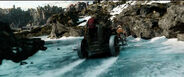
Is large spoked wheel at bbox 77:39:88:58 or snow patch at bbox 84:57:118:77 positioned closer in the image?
snow patch at bbox 84:57:118:77

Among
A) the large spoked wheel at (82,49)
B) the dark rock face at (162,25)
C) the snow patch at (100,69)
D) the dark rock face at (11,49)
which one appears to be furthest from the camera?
the dark rock face at (162,25)

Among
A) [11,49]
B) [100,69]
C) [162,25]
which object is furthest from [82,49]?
[162,25]

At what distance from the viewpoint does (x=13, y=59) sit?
43.0ft

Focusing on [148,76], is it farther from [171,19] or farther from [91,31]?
[171,19]

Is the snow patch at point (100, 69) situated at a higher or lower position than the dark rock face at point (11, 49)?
lower

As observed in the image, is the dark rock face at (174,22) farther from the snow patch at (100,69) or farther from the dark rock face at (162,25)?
the snow patch at (100,69)

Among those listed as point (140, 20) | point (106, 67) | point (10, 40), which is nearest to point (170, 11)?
point (140, 20)

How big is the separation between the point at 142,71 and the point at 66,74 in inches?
126

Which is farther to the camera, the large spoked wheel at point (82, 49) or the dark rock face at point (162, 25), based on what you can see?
the dark rock face at point (162, 25)

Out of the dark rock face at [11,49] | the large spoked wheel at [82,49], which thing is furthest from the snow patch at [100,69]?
the dark rock face at [11,49]

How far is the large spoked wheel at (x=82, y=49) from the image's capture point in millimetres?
12651

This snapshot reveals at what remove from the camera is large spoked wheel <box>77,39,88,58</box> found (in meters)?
A: 12.7

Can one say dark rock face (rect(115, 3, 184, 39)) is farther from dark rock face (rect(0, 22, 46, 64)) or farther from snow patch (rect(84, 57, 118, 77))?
dark rock face (rect(0, 22, 46, 64))

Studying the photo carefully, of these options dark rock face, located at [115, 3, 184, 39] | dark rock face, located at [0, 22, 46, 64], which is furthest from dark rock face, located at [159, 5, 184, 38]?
dark rock face, located at [0, 22, 46, 64]
